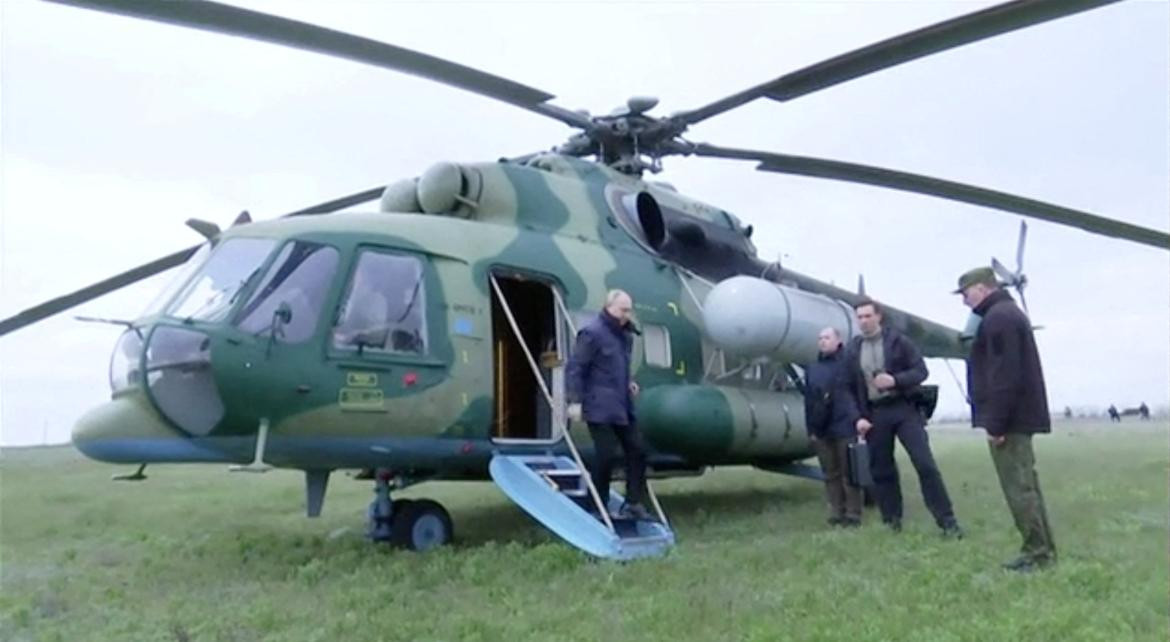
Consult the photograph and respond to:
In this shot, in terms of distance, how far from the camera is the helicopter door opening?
827cm

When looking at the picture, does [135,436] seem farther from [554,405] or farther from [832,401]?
[832,401]

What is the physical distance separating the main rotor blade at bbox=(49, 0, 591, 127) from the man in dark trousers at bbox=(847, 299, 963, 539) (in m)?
3.01

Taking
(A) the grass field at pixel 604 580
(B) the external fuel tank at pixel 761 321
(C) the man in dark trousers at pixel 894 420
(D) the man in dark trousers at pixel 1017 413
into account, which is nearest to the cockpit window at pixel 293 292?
(A) the grass field at pixel 604 580

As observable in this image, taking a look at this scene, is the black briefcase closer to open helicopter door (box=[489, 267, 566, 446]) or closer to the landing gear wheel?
open helicopter door (box=[489, 267, 566, 446])

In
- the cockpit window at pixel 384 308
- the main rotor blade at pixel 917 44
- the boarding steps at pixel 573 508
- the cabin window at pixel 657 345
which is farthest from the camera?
the cabin window at pixel 657 345

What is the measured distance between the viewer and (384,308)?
A: 698 cm

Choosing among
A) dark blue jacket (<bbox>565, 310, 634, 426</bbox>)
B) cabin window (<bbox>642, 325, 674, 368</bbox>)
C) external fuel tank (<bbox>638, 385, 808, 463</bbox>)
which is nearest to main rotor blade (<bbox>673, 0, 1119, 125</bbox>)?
cabin window (<bbox>642, 325, 674, 368</bbox>)

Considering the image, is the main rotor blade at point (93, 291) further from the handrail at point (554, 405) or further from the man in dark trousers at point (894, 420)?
the man in dark trousers at point (894, 420)

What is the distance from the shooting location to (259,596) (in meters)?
5.71

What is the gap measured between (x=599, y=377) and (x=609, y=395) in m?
0.14

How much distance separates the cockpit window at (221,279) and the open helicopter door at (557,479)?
1.70 m

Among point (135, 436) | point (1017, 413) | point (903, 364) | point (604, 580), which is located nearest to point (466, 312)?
point (135, 436)

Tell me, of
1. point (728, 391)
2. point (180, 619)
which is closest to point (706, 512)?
point (728, 391)

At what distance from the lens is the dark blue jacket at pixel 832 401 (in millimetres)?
7570
